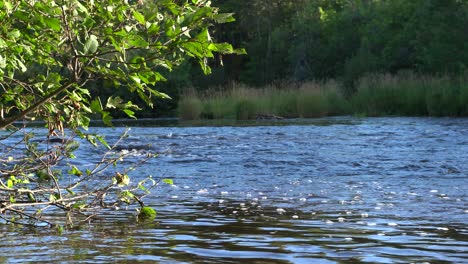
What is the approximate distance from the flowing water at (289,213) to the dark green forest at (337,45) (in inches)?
654

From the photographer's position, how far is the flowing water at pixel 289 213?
579 cm

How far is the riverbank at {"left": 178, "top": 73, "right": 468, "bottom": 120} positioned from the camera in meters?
30.7

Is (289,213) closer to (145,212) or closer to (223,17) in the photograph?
(145,212)

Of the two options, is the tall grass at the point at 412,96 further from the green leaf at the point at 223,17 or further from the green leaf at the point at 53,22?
the green leaf at the point at 53,22

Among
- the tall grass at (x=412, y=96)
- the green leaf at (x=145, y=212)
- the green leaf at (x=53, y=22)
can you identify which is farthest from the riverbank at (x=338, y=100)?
the green leaf at (x=53, y=22)

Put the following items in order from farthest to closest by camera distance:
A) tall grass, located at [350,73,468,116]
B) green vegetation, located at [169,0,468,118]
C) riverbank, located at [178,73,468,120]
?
green vegetation, located at [169,0,468,118] < riverbank, located at [178,73,468,120] < tall grass, located at [350,73,468,116]

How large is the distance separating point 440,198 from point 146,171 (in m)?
5.03

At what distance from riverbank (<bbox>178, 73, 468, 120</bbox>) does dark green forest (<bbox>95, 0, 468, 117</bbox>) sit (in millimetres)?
206

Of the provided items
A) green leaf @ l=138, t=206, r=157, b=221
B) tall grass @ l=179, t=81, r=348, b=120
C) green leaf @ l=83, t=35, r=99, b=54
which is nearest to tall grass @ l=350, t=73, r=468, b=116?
tall grass @ l=179, t=81, r=348, b=120

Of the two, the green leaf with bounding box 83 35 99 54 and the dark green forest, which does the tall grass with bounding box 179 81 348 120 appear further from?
the green leaf with bounding box 83 35 99 54

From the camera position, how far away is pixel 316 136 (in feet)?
66.0

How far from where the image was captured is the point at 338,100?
34.5 meters

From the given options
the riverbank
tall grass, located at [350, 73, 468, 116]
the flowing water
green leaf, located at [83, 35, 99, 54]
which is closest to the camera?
green leaf, located at [83, 35, 99, 54]

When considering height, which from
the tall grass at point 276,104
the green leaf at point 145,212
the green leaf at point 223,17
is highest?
the green leaf at point 223,17
